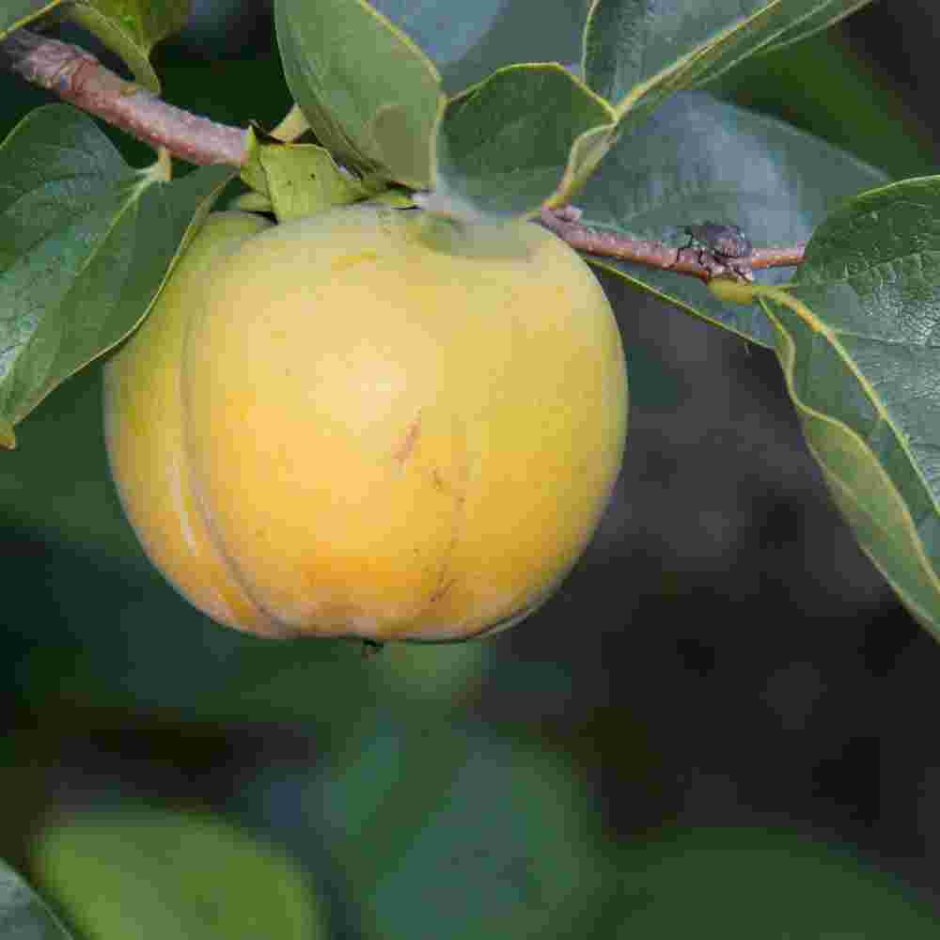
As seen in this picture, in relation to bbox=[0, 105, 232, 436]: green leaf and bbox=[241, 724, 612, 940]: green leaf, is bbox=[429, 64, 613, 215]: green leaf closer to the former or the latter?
bbox=[0, 105, 232, 436]: green leaf

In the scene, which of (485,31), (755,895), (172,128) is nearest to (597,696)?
(755,895)

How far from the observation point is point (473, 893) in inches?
98.5

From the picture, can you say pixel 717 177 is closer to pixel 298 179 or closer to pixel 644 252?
pixel 644 252

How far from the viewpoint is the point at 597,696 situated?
9.32 feet

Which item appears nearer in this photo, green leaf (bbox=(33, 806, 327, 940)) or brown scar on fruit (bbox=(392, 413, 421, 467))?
brown scar on fruit (bbox=(392, 413, 421, 467))

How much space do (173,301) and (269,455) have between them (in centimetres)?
18

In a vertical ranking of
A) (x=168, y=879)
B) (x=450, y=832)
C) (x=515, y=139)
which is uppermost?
(x=515, y=139)

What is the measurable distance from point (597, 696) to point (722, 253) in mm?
1785

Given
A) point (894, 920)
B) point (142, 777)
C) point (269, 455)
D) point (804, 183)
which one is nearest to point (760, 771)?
point (894, 920)

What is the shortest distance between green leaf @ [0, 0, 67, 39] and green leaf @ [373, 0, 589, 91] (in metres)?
0.29

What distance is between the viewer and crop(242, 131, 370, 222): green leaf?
108 cm

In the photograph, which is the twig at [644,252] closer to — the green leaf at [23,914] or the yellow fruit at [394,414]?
the yellow fruit at [394,414]

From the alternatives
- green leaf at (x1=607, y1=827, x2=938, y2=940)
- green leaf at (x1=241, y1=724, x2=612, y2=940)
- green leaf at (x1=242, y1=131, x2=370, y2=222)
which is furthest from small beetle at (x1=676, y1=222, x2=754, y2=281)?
green leaf at (x1=607, y1=827, x2=938, y2=940)

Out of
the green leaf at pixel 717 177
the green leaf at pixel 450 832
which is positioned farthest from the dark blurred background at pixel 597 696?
the green leaf at pixel 717 177
